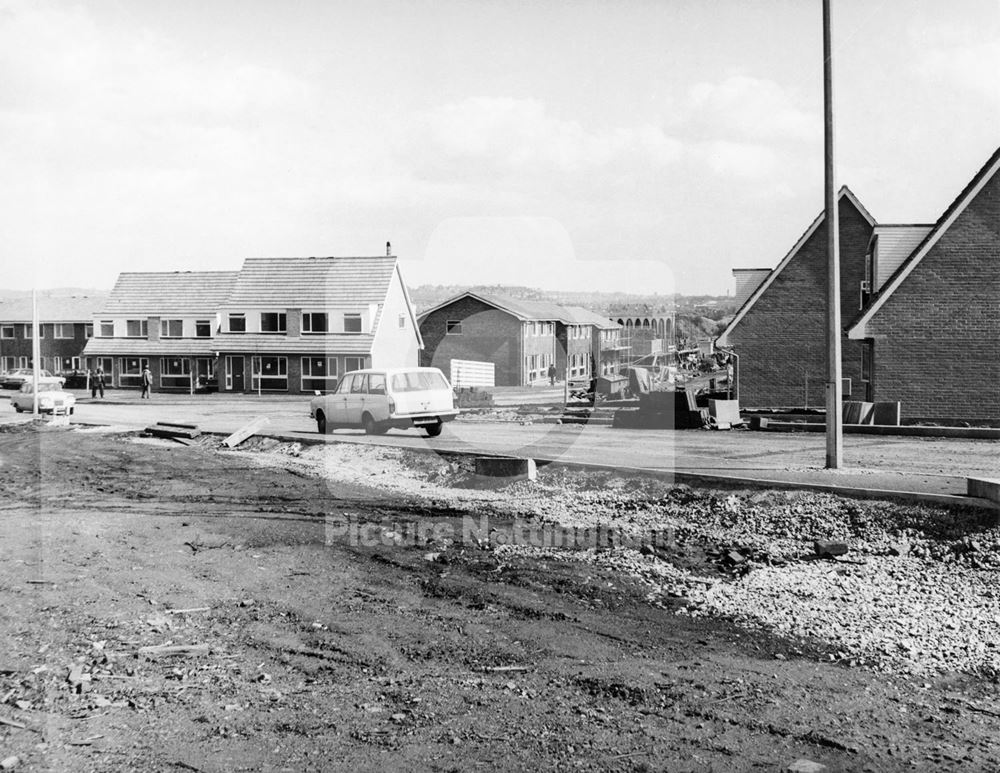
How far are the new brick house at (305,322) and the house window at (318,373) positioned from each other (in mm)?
56

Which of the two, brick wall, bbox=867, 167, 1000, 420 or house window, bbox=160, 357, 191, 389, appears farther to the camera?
house window, bbox=160, 357, 191, 389

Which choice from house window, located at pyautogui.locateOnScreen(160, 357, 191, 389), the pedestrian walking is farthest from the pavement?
house window, located at pyautogui.locateOnScreen(160, 357, 191, 389)

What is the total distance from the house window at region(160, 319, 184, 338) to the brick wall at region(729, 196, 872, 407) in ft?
122

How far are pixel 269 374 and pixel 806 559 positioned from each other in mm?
45203

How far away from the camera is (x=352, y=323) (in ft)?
168

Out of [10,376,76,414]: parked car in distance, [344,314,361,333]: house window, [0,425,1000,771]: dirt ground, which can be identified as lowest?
[0,425,1000,771]: dirt ground

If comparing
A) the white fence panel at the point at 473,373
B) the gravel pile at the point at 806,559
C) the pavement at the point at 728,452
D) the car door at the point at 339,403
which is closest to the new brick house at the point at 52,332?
the white fence panel at the point at 473,373

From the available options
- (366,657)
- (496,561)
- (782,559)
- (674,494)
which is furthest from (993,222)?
(366,657)

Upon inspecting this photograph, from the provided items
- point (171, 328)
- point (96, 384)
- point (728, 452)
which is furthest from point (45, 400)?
point (728, 452)

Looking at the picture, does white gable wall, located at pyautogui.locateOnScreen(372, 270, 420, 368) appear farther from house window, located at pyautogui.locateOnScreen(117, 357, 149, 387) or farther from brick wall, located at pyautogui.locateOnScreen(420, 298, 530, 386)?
house window, located at pyautogui.locateOnScreen(117, 357, 149, 387)

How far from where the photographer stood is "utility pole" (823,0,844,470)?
593 inches

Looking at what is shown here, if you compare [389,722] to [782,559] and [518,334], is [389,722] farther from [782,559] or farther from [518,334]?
[518,334]

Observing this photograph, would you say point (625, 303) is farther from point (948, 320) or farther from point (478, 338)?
point (948, 320)

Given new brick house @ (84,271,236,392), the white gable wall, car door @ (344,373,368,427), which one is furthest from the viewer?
new brick house @ (84,271,236,392)
